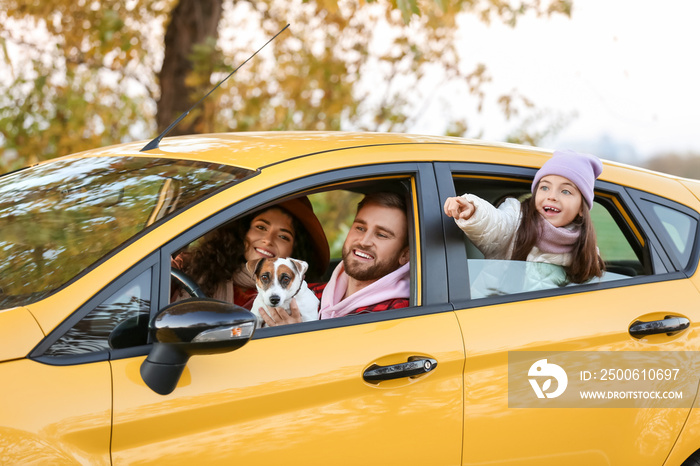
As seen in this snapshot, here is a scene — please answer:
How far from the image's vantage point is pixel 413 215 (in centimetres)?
272

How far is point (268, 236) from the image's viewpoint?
3.23m

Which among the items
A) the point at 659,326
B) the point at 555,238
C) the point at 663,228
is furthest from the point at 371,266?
the point at 663,228

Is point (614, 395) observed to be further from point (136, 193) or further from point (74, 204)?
point (74, 204)

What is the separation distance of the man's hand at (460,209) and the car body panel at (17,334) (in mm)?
1331

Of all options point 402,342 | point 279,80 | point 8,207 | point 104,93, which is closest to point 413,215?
point 402,342

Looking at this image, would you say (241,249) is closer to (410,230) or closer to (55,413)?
(410,230)

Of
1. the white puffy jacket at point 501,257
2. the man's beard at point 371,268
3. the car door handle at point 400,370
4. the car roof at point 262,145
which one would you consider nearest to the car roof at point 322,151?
the car roof at point 262,145

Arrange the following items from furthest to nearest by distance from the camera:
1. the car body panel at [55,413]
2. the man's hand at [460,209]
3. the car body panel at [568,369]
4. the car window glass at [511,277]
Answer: the car window glass at [511,277] < the man's hand at [460,209] < the car body panel at [568,369] < the car body panel at [55,413]

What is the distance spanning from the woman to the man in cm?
32

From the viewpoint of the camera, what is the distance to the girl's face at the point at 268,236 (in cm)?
320

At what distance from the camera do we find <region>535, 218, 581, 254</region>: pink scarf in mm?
2973

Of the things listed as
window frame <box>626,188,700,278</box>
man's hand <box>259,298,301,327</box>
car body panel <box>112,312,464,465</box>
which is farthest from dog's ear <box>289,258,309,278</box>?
window frame <box>626,188,700,278</box>

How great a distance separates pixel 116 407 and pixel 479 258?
1386 millimetres

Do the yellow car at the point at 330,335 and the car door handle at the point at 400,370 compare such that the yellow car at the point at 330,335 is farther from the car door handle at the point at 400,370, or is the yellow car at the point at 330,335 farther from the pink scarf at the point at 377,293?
the pink scarf at the point at 377,293
